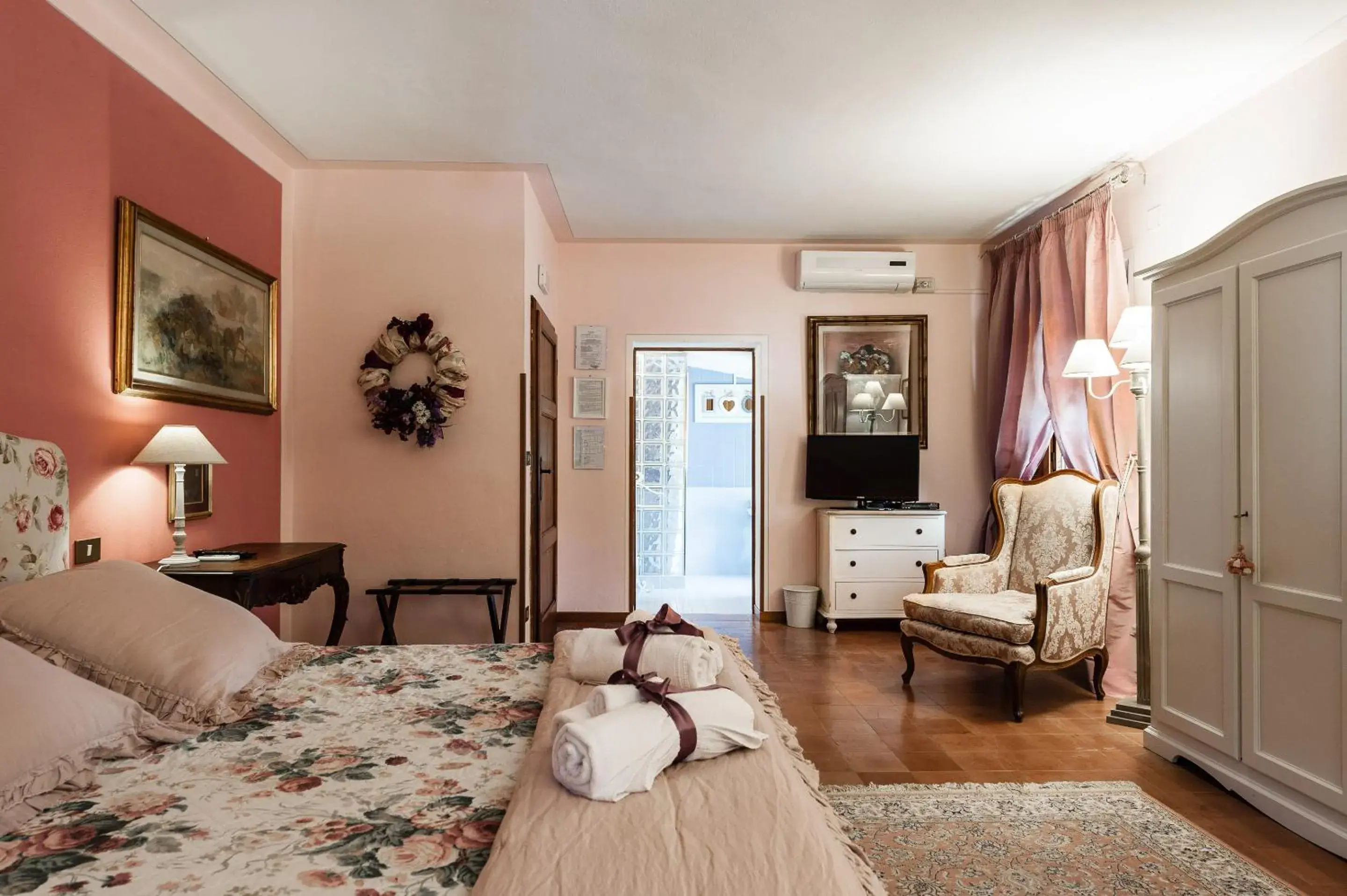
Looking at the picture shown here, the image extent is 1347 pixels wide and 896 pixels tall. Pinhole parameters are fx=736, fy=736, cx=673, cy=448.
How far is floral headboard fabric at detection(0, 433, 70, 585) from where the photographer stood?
202cm

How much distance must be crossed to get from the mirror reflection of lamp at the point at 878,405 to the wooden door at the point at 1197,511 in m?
2.41

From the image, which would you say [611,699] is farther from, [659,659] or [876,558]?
[876,558]

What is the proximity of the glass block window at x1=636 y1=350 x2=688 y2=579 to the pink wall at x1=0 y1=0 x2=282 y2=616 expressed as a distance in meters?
4.10

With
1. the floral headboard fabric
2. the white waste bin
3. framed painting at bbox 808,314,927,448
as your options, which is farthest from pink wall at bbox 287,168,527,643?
framed painting at bbox 808,314,927,448

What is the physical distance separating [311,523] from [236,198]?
65.1 inches

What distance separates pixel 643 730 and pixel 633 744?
38 millimetres

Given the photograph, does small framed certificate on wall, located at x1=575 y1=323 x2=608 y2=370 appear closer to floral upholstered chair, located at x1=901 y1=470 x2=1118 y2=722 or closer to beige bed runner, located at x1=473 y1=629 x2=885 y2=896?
floral upholstered chair, located at x1=901 y1=470 x2=1118 y2=722

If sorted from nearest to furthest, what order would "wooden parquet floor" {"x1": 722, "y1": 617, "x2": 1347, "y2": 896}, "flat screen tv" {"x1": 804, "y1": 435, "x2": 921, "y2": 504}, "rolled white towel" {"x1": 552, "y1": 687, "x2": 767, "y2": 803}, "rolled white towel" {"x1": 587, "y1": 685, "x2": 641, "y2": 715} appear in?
"rolled white towel" {"x1": 552, "y1": 687, "x2": 767, "y2": 803}
"rolled white towel" {"x1": 587, "y1": 685, "x2": 641, "y2": 715}
"wooden parquet floor" {"x1": 722, "y1": 617, "x2": 1347, "y2": 896}
"flat screen tv" {"x1": 804, "y1": 435, "x2": 921, "y2": 504}

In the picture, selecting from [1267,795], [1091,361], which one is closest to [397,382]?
[1091,361]

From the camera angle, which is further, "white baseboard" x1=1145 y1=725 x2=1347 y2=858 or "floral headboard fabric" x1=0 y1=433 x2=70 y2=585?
"white baseboard" x1=1145 y1=725 x2=1347 y2=858

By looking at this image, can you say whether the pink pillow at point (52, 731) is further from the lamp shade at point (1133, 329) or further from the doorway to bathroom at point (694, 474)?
the doorway to bathroom at point (694, 474)

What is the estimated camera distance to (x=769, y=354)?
5465 mm

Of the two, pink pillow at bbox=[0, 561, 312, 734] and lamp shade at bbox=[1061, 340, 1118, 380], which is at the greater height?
lamp shade at bbox=[1061, 340, 1118, 380]

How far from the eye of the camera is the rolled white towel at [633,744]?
1.14 metres
